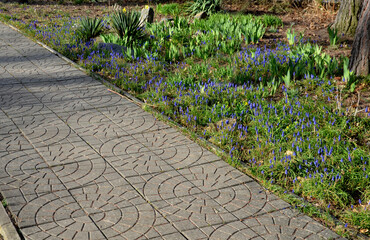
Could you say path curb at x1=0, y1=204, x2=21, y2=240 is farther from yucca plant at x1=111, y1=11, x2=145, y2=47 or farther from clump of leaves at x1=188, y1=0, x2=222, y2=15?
clump of leaves at x1=188, y1=0, x2=222, y2=15

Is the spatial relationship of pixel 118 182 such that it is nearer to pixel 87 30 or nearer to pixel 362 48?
pixel 362 48

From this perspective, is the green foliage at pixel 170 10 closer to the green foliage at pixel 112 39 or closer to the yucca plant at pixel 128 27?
the yucca plant at pixel 128 27

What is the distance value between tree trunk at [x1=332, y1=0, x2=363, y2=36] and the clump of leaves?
4262 millimetres

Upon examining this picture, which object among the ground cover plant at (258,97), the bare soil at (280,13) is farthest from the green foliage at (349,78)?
the bare soil at (280,13)

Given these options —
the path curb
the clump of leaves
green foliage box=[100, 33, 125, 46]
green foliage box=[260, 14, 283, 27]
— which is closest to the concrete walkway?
the path curb

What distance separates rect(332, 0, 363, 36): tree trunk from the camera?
9.41 metres

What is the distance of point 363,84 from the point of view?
22.9ft

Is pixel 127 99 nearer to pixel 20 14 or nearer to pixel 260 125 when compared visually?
pixel 260 125

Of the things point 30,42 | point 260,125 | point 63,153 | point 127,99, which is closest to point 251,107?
point 260,125

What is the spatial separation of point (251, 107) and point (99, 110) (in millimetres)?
2157

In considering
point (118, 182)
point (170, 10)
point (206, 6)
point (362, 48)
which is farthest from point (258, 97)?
point (170, 10)

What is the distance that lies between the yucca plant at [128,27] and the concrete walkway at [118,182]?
10.7 ft

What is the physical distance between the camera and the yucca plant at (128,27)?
32.2ft

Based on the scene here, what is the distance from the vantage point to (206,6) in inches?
518
